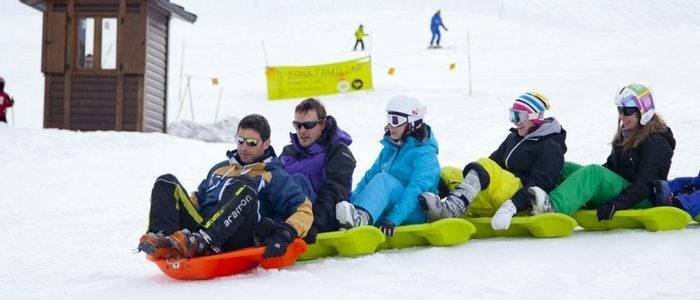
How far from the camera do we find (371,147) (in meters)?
14.2

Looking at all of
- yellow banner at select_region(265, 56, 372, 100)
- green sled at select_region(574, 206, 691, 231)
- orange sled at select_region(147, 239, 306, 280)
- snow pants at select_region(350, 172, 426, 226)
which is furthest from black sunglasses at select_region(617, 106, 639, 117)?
yellow banner at select_region(265, 56, 372, 100)

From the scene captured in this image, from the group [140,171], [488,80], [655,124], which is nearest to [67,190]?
[140,171]

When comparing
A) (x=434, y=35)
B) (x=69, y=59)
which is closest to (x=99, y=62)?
(x=69, y=59)

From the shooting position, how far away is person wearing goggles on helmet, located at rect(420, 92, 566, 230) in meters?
6.31

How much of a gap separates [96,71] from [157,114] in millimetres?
1307

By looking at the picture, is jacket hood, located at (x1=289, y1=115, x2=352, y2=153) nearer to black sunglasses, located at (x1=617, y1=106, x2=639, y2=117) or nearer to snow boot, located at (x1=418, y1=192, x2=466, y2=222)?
snow boot, located at (x1=418, y1=192, x2=466, y2=222)

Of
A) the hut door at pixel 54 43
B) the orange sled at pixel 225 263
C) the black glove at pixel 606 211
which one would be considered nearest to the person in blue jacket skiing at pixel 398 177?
the orange sled at pixel 225 263

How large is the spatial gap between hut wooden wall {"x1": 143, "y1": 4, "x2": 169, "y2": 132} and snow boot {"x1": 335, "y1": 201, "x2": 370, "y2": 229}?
10181 mm

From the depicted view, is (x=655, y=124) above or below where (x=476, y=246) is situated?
above

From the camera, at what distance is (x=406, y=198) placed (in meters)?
6.27

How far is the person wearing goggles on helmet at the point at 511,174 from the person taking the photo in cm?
631

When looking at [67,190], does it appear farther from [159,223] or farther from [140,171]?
[159,223]

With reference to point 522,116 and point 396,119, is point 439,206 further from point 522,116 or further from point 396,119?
point 522,116

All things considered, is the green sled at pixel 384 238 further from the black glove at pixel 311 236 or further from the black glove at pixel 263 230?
the black glove at pixel 263 230
